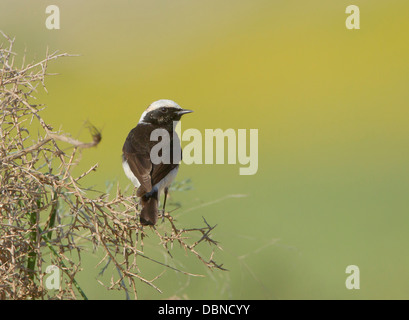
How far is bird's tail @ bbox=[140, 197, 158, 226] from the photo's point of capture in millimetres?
3377

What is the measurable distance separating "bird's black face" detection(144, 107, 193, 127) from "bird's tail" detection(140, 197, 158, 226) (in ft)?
4.63

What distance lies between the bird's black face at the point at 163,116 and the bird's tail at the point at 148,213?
1.41 metres

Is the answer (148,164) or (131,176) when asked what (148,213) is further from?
(131,176)

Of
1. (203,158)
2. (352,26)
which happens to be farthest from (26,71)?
(352,26)

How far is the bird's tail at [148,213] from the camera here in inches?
133

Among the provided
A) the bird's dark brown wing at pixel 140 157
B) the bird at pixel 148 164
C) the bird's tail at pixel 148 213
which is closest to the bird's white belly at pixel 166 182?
the bird at pixel 148 164

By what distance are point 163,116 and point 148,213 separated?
1.66m

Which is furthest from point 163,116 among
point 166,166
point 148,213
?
point 148,213

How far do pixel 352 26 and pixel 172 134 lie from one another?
14.4m

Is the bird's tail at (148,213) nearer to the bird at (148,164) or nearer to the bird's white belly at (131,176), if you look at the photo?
the bird at (148,164)

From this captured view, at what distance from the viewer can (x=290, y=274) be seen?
823 centimetres

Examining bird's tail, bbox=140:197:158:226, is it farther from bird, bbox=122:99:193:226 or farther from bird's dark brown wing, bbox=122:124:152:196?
bird's dark brown wing, bbox=122:124:152:196

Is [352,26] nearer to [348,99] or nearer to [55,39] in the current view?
[348,99]

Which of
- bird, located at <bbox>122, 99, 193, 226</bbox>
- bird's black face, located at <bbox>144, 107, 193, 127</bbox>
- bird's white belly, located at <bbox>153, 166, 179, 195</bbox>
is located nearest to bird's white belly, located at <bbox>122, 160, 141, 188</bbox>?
bird, located at <bbox>122, 99, 193, 226</bbox>
